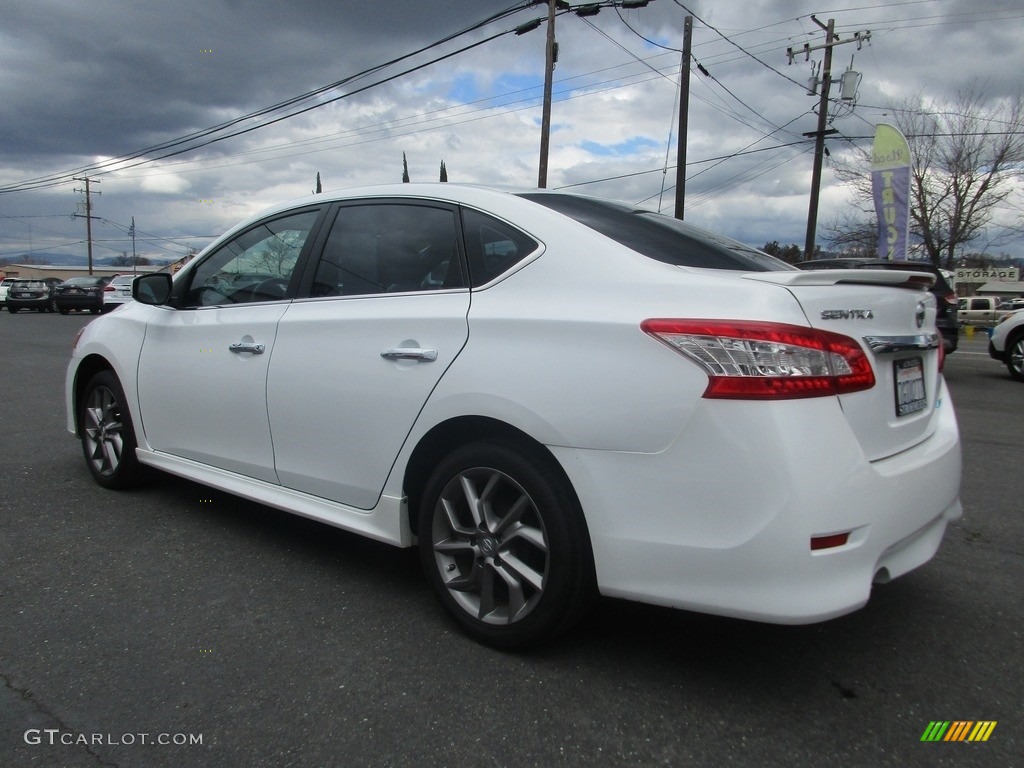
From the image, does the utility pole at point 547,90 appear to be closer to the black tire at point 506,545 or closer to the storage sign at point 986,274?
the black tire at point 506,545

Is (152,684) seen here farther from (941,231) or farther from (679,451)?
(941,231)

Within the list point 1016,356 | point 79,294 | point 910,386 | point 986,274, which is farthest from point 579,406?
point 986,274

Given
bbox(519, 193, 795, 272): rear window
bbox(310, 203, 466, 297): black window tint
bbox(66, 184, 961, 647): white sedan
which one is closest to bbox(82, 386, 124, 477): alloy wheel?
bbox(66, 184, 961, 647): white sedan

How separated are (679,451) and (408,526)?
3.93 ft

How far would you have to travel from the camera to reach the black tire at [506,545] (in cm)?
235

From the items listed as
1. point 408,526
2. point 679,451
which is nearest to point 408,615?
point 408,526

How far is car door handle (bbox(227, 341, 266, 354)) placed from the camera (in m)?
3.33

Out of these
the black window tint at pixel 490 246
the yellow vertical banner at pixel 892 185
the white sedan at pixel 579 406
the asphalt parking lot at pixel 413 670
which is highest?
the yellow vertical banner at pixel 892 185

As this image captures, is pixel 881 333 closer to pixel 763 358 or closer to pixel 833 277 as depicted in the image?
pixel 833 277

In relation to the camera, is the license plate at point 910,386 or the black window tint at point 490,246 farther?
the black window tint at point 490,246

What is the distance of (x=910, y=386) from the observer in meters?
2.51

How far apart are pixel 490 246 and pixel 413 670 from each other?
1.50m

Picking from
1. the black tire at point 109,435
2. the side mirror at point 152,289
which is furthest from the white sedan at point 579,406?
the black tire at point 109,435

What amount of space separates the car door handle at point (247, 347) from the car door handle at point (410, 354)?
0.80 m
